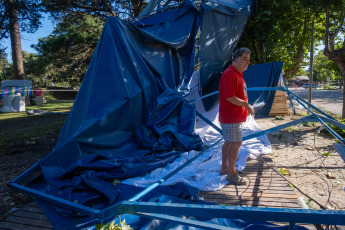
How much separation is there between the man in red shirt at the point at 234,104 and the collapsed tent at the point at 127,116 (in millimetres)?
692

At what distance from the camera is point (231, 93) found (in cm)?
247

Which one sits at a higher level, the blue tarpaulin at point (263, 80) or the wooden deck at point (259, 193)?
the blue tarpaulin at point (263, 80)

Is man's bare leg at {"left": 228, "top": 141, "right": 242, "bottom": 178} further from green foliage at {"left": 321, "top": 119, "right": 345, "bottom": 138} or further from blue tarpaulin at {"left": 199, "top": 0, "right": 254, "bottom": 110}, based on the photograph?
green foliage at {"left": 321, "top": 119, "right": 345, "bottom": 138}

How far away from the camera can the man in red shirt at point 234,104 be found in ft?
8.18

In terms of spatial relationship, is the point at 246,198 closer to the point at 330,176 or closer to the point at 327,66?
the point at 330,176

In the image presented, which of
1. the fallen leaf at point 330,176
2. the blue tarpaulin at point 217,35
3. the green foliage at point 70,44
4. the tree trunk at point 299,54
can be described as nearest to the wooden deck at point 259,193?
the fallen leaf at point 330,176

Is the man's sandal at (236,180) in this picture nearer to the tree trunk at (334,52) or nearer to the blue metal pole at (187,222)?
the blue metal pole at (187,222)

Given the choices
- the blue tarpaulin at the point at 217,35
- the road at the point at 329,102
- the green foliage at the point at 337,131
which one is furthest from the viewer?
the road at the point at 329,102

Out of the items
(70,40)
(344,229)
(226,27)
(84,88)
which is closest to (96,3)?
(70,40)

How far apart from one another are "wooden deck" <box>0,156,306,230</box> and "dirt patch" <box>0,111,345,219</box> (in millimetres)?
208

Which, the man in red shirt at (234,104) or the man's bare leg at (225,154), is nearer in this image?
the man in red shirt at (234,104)

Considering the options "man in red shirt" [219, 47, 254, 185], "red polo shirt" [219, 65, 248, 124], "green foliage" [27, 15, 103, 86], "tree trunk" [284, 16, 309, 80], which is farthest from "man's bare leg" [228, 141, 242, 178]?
"green foliage" [27, 15, 103, 86]

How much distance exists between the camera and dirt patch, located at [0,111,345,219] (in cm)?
255

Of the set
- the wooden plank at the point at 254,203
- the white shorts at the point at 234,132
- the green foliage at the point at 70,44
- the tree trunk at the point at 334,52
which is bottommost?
the wooden plank at the point at 254,203
